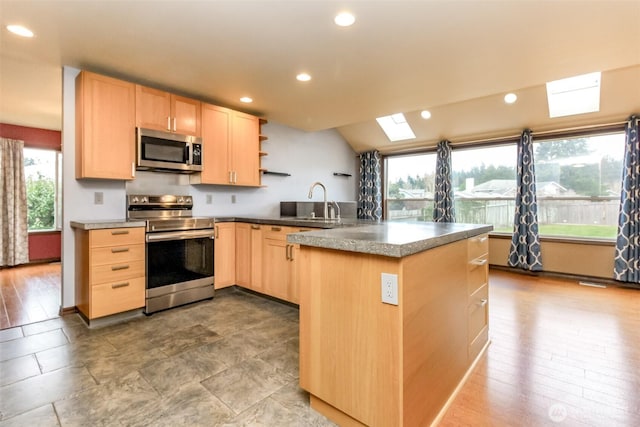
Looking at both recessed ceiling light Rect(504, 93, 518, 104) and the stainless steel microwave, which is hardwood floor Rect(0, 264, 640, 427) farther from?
recessed ceiling light Rect(504, 93, 518, 104)

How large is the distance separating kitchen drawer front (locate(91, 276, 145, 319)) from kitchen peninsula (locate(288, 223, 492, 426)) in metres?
2.09

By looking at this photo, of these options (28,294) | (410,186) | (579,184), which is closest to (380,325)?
(28,294)

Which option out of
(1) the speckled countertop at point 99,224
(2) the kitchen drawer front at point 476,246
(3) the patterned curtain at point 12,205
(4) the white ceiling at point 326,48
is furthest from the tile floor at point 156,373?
(3) the patterned curtain at point 12,205

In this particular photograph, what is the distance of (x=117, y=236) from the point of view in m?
2.78

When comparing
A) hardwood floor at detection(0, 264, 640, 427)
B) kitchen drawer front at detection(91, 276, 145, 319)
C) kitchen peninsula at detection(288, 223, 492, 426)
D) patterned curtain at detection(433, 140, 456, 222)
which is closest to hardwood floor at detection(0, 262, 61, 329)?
hardwood floor at detection(0, 264, 640, 427)

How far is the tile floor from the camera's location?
1.57 metres

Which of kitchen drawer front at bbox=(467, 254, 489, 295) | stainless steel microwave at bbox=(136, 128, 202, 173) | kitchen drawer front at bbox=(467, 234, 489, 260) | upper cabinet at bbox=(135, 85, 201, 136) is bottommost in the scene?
kitchen drawer front at bbox=(467, 254, 489, 295)

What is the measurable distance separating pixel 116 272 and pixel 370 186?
4848 millimetres

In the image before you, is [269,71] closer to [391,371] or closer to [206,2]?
[206,2]

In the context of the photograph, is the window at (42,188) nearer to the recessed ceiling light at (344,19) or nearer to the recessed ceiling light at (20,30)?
the recessed ceiling light at (20,30)

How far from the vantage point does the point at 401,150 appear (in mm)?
6230

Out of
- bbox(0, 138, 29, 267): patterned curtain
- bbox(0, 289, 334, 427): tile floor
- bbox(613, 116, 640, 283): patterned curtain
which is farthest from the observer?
bbox(0, 138, 29, 267): patterned curtain

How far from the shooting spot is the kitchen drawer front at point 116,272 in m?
2.67

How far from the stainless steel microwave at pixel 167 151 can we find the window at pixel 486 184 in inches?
174
